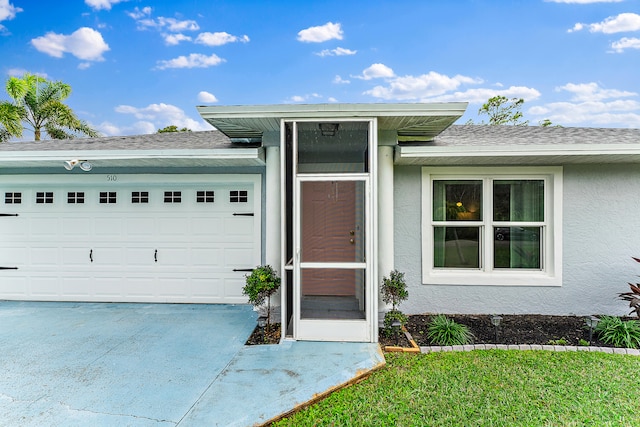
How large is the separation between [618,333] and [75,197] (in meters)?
9.09

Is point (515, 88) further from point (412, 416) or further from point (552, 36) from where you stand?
point (412, 416)

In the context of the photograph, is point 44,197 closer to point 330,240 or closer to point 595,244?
point 330,240

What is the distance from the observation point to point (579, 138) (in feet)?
19.0

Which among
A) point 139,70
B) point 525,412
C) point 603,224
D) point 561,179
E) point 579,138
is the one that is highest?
point 139,70

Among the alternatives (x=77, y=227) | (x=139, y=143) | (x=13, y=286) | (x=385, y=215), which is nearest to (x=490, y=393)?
(x=385, y=215)

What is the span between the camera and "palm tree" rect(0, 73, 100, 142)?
659 inches

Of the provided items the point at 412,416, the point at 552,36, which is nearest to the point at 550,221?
the point at 412,416

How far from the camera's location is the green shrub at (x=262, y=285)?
14.1ft

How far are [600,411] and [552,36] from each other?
61.4ft

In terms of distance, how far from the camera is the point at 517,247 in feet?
17.6

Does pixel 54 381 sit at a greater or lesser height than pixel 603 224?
lesser

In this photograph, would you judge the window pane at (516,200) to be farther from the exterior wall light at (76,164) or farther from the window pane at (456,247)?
the exterior wall light at (76,164)

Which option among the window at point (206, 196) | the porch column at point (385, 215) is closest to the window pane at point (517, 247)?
the porch column at point (385, 215)

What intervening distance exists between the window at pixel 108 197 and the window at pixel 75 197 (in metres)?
0.40
